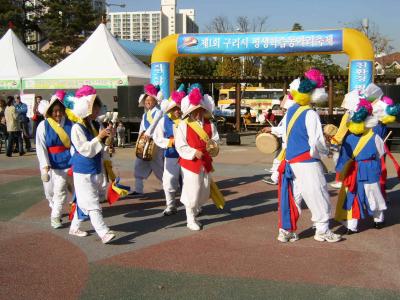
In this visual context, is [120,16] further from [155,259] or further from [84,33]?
[155,259]

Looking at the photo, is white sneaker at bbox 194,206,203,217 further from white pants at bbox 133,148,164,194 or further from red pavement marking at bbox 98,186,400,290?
white pants at bbox 133,148,164,194

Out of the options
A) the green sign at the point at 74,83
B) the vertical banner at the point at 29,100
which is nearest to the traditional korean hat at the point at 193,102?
the green sign at the point at 74,83

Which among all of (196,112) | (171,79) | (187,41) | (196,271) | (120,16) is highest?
(120,16)

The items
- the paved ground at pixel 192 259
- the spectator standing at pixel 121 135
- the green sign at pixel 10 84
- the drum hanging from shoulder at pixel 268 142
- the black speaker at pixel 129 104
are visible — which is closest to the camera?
the paved ground at pixel 192 259

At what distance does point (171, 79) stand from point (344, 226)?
10.0 m

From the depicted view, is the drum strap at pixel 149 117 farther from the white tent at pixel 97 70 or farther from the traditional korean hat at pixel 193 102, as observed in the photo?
the white tent at pixel 97 70

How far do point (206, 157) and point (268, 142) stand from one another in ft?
5.49

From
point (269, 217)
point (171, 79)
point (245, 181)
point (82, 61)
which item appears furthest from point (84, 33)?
point (269, 217)

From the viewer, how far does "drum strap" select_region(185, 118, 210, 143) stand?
5750 millimetres

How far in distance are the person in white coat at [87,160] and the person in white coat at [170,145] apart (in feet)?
4.97

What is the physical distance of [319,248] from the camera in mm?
5105

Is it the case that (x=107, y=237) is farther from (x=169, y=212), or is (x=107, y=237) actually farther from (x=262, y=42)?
(x=262, y=42)

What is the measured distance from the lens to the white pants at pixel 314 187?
505 centimetres

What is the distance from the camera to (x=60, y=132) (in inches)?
235
